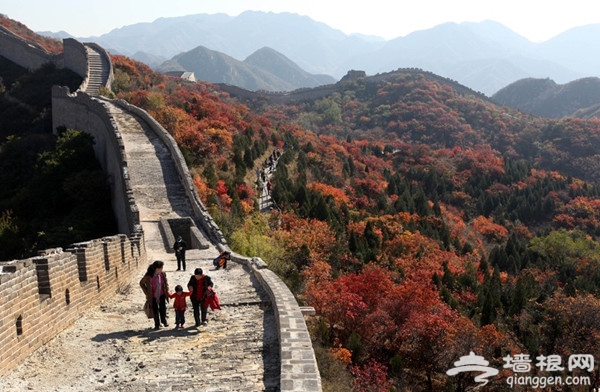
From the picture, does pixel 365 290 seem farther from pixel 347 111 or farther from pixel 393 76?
pixel 393 76

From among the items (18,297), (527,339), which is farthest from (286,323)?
(527,339)

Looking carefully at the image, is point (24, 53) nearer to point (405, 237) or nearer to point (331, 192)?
point (331, 192)

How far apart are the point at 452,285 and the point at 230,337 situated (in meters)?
17.7

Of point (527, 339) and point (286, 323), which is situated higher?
point (286, 323)

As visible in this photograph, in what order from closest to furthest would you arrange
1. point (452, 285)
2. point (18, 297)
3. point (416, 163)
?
point (18, 297)
point (452, 285)
point (416, 163)

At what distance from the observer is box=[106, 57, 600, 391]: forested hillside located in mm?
15836

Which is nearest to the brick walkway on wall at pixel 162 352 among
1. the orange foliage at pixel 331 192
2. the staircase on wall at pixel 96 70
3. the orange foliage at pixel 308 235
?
the orange foliage at pixel 308 235

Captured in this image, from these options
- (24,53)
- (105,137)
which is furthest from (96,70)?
(105,137)

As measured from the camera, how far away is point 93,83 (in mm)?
37719

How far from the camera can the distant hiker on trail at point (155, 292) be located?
8602 mm

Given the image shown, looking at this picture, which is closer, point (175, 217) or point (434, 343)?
point (434, 343)

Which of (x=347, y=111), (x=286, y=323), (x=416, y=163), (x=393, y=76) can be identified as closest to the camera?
(x=286, y=323)

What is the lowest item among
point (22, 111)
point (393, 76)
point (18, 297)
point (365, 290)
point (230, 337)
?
point (365, 290)

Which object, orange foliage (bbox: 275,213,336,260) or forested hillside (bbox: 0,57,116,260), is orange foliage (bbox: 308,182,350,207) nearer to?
orange foliage (bbox: 275,213,336,260)
